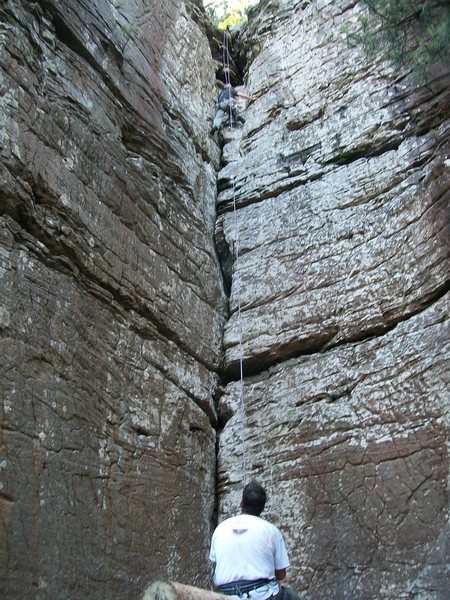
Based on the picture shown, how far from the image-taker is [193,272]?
5.79 meters

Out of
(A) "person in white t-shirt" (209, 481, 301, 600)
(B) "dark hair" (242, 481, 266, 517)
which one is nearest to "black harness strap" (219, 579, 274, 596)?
(A) "person in white t-shirt" (209, 481, 301, 600)

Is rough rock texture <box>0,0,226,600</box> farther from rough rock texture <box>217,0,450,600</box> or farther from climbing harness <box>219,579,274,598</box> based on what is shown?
climbing harness <box>219,579,274,598</box>

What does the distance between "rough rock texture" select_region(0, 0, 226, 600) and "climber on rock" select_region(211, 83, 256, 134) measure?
1050mm

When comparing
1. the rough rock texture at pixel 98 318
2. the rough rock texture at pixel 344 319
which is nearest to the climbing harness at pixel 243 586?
the rough rock texture at pixel 98 318

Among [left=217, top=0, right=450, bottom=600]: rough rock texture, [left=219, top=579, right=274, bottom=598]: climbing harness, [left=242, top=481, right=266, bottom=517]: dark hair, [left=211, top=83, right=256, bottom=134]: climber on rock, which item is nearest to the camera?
[left=219, top=579, right=274, bottom=598]: climbing harness

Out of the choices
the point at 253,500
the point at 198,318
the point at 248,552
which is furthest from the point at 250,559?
the point at 198,318

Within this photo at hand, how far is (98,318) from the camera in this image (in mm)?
4445

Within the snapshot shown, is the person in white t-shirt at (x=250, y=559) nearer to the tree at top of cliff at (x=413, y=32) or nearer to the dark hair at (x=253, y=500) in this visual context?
the dark hair at (x=253, y=500)

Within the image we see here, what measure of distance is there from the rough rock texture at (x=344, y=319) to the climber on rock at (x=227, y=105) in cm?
25

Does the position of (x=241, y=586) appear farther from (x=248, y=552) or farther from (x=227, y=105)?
(x=227, y=105)

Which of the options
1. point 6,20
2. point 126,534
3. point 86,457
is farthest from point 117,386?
point 6,20

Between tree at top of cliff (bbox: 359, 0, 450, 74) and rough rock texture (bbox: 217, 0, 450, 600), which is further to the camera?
tree at top of cliff (bbox: 359, 0, 450, 74)

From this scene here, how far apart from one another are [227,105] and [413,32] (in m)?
2.15

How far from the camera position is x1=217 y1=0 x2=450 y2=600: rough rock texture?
438 cm
